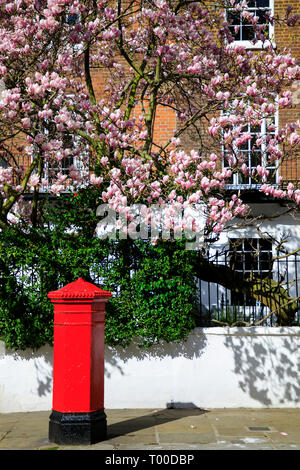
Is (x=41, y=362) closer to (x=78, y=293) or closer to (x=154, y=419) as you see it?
(x=154, y=419)

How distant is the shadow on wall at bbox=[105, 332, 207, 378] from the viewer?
29.5 ft

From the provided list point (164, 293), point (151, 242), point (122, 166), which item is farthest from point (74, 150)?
point (164, 293)

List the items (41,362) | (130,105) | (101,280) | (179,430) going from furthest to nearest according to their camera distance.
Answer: (130,105)
(101,280)
(41,362)
(179,430)

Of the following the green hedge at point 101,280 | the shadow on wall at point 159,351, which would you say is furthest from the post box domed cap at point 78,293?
the shadow on wall at point 159,351

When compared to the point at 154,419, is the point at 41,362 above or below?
above

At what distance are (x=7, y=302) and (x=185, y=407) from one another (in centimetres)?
320

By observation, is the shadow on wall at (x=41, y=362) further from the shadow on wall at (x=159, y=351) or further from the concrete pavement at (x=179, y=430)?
the shadow on wall at (x=159, y=351)

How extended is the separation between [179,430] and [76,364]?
5.66 ft

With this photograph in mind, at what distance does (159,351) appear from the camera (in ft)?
29.5

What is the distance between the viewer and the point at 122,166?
29.9ft

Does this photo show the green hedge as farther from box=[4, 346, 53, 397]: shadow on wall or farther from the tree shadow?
the tree shadow

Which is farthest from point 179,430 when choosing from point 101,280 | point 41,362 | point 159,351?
point 101,280

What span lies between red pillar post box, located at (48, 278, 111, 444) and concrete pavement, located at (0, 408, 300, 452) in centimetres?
21
